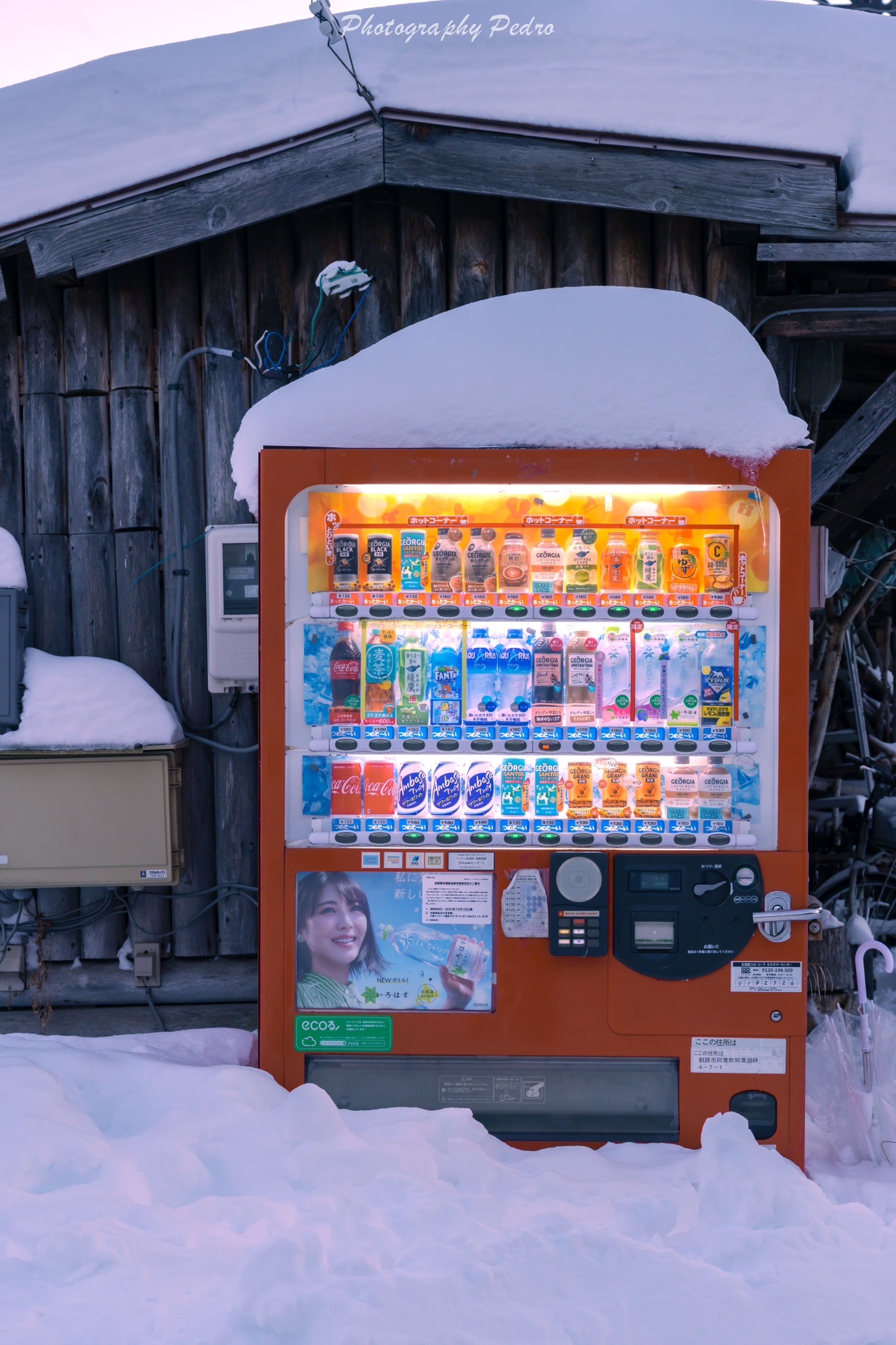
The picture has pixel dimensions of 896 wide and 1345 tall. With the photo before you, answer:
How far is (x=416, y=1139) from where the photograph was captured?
7.79 feet

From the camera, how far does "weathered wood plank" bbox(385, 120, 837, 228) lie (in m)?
3.12

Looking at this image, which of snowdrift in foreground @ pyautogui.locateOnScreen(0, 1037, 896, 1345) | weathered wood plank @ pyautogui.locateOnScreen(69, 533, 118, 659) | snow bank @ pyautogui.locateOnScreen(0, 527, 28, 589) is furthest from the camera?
weathered wood plank @ pyautogui.locateOnScreen(69, 533, 118, 659)

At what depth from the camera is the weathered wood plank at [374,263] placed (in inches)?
135

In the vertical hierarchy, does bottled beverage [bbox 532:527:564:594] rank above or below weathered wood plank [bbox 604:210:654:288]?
below

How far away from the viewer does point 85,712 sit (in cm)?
315

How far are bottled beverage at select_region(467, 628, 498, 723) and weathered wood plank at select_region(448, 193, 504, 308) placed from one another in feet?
5.16

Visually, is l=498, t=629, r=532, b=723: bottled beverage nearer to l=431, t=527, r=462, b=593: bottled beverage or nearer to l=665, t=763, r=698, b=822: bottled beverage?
l=431, t=527, r=462, b=593: bottled beverage

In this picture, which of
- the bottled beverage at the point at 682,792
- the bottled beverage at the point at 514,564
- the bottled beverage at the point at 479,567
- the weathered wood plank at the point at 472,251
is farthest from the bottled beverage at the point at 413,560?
the weathered wood plank at the point at 472,251

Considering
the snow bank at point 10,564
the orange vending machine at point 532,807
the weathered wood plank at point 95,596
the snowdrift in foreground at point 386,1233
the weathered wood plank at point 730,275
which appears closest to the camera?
the snowdrift in foreground at point 386,1233

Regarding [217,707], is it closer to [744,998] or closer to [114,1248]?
[114,1248]

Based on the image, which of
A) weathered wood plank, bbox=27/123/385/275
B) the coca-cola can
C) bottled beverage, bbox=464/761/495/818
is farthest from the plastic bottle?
weathered wood plank, bbox=27/123/385/275

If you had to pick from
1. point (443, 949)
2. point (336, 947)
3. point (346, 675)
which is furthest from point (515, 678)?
point (336, 947)

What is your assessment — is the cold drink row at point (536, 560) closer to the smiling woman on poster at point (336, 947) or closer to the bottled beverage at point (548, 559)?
the bottled beverage at point (548, 559)

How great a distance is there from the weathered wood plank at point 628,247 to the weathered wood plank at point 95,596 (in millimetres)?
2327
